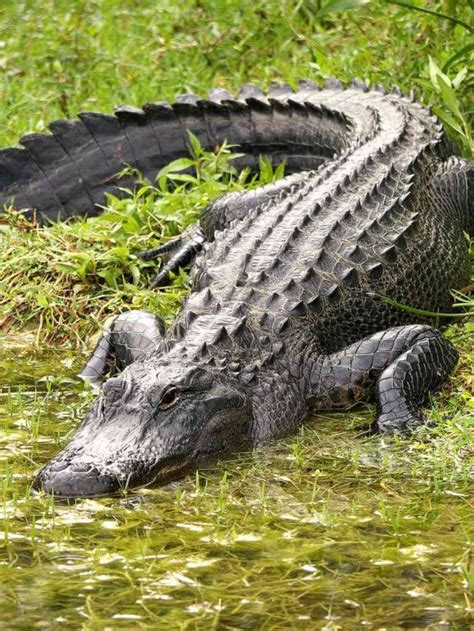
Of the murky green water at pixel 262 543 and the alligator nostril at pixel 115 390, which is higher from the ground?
the alligator nostril at pixel 115 390

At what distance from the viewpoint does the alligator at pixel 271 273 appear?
16.5 feet

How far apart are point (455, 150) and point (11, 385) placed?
2.97 meters

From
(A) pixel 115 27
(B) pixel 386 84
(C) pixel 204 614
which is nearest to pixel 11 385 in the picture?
(C) pixel 204 614

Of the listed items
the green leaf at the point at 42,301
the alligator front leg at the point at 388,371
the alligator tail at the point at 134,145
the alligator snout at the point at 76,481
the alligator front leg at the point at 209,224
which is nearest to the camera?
the alligator snout at the point at 76,481

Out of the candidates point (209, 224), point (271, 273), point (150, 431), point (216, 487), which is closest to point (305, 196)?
point (271, 273)

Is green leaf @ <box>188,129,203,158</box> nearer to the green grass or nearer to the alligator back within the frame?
the green grass

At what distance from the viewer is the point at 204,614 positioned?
12.2 feet

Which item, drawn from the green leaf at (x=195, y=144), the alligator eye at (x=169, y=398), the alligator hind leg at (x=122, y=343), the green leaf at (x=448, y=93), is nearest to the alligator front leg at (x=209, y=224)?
the green leaf at (x=195, y=144)

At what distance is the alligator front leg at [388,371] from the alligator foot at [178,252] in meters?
1.79

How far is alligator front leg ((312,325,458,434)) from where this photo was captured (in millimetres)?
5477

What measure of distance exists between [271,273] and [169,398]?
43.3 inches

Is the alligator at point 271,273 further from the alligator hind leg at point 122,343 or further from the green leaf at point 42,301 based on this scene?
the green leaf at point 42,301

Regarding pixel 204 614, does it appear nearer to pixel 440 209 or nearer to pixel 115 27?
pixel 440 209

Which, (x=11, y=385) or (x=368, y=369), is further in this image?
(x=11, y=385)
